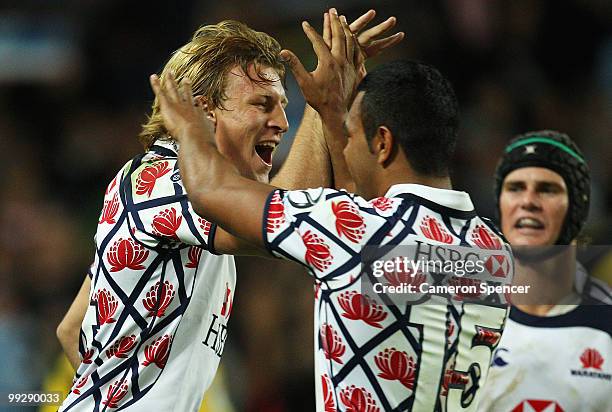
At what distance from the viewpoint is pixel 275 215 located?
10.3ft

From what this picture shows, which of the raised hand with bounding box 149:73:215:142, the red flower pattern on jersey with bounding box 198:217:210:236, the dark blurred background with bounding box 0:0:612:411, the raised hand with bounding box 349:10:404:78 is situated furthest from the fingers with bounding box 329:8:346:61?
the dark blurred background with bounding box 0:0:612:411

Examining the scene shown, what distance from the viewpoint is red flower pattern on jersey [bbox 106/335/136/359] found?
3779 millimetres

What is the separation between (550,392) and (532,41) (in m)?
5.17

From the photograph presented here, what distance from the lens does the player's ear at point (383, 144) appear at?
11.1 feet

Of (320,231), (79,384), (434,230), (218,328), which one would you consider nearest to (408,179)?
(434,230)

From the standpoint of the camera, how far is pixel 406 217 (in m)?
3.25

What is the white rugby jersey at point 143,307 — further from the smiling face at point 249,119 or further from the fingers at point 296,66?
the fingers at point 296,66

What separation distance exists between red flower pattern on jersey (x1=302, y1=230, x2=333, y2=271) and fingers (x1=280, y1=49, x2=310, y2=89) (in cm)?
87

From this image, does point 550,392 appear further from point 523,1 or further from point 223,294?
point 523,1

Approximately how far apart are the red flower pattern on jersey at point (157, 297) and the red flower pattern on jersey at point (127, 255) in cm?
10

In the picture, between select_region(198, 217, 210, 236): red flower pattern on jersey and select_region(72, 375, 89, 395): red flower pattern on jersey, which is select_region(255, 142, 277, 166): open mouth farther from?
select_region(72, 375, 89, 395): red flower pattern on jersey

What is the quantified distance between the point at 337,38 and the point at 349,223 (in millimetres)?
1116

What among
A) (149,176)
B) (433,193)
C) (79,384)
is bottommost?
(79,384)

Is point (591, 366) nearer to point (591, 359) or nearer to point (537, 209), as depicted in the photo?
point (591, 359)
